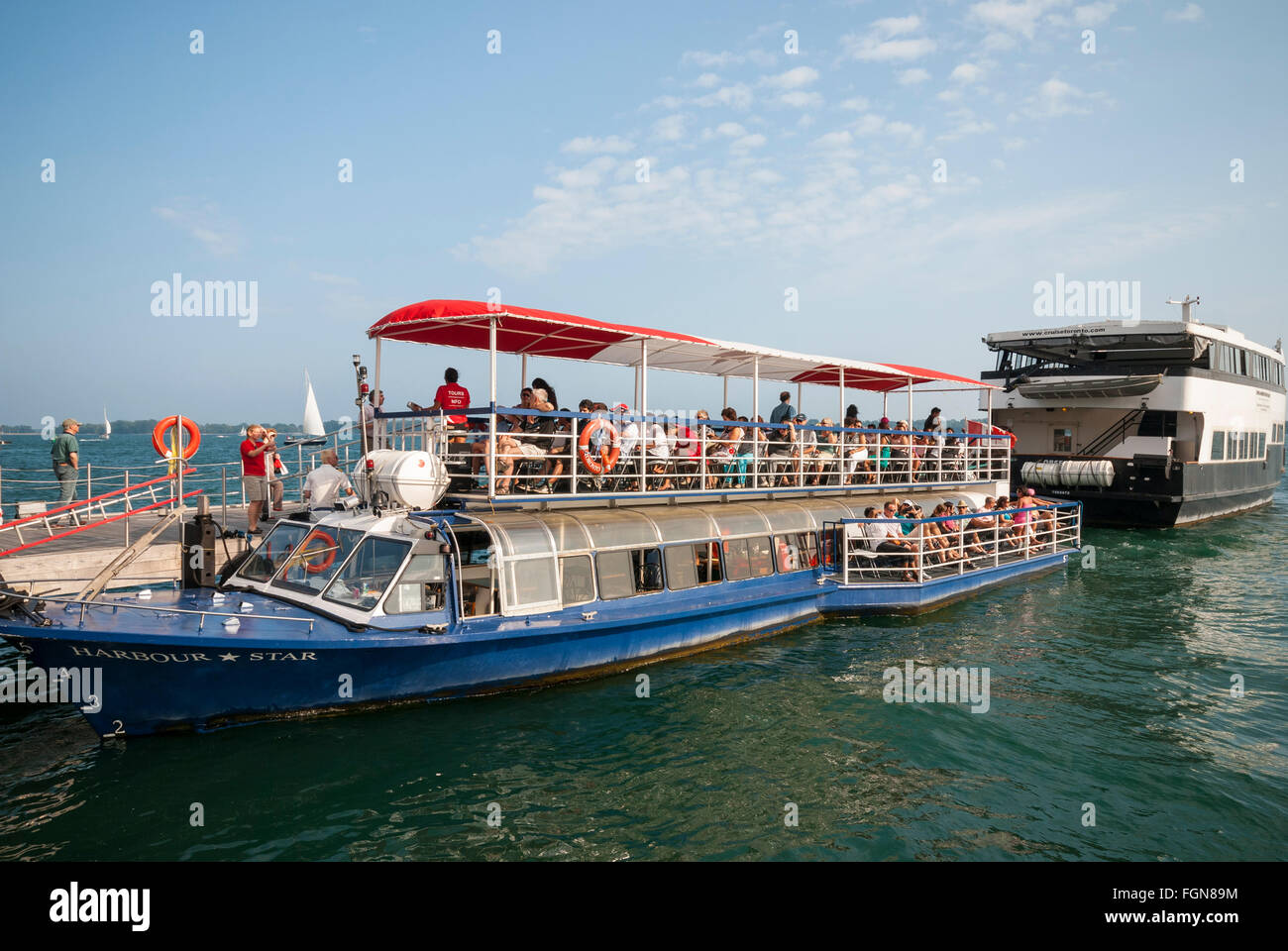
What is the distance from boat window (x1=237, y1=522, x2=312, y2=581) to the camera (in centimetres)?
1074

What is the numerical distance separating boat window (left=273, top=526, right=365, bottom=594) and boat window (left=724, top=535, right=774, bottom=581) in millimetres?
6302

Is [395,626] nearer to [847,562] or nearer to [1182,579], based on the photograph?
[847,562]

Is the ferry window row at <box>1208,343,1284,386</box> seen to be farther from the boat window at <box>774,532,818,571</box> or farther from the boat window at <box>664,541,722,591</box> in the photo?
the boat window at <box>664,541,722,591</box>

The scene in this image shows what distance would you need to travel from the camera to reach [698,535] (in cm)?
1278

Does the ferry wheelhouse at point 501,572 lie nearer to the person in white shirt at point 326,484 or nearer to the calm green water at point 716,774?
the calm green water at point 716,774

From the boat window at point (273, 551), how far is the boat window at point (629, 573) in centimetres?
439

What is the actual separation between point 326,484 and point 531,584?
4.47 metres

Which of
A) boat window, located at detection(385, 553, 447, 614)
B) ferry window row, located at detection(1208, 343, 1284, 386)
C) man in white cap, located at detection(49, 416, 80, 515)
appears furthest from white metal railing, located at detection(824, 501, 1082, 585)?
ferry window row, located at detection(1208, 343, 1284, 386)

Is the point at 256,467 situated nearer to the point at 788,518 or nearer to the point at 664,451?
the point at 664,451

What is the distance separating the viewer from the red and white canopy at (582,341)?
10.7 metres

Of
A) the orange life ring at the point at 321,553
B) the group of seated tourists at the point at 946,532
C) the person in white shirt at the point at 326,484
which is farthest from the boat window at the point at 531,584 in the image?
the group of seated tourists at the point at 946,532

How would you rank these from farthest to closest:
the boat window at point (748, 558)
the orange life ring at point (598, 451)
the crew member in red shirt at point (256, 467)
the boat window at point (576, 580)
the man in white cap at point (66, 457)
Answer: the man in white cap at point (66, 457), the boat window at point (748, 558), the crew member in red shirt at point (256, 467), the orange life ring at point (598, 451), the boat window at point (576, 580)

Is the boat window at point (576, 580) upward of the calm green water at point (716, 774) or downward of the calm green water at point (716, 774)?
upward
